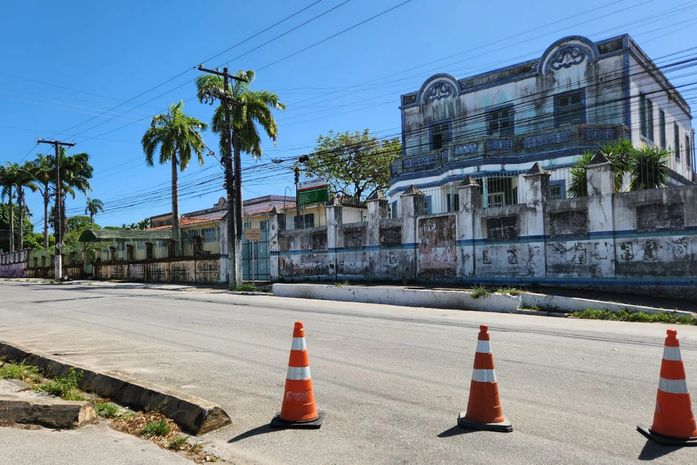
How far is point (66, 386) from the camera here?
6.43 meters

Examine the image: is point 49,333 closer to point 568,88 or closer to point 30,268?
point 568,88

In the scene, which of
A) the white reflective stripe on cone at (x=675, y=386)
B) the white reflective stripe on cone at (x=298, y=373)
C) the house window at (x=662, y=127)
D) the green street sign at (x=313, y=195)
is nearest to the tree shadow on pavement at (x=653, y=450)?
the white reflective stripe on cone at (x=675, y=386)

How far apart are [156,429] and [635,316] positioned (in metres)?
12.3

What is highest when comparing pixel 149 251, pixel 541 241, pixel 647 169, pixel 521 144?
pixel 521 144

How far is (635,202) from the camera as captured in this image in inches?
634

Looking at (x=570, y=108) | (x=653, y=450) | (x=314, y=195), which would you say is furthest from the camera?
(x=314, y=195)

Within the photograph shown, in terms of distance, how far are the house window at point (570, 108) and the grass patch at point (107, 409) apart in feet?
77.3

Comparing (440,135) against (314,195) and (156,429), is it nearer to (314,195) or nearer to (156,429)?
(314,195)

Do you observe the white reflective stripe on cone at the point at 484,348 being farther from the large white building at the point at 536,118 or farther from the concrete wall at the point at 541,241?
the large white building at the point at 536,118

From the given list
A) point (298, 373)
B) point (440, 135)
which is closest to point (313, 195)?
point (440, 135)

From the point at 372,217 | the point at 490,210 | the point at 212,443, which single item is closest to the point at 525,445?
the point at 212,443

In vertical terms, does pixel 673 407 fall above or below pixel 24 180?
below

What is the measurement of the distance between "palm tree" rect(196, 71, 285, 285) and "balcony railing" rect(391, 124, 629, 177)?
26.2ft

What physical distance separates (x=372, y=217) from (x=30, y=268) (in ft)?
165
